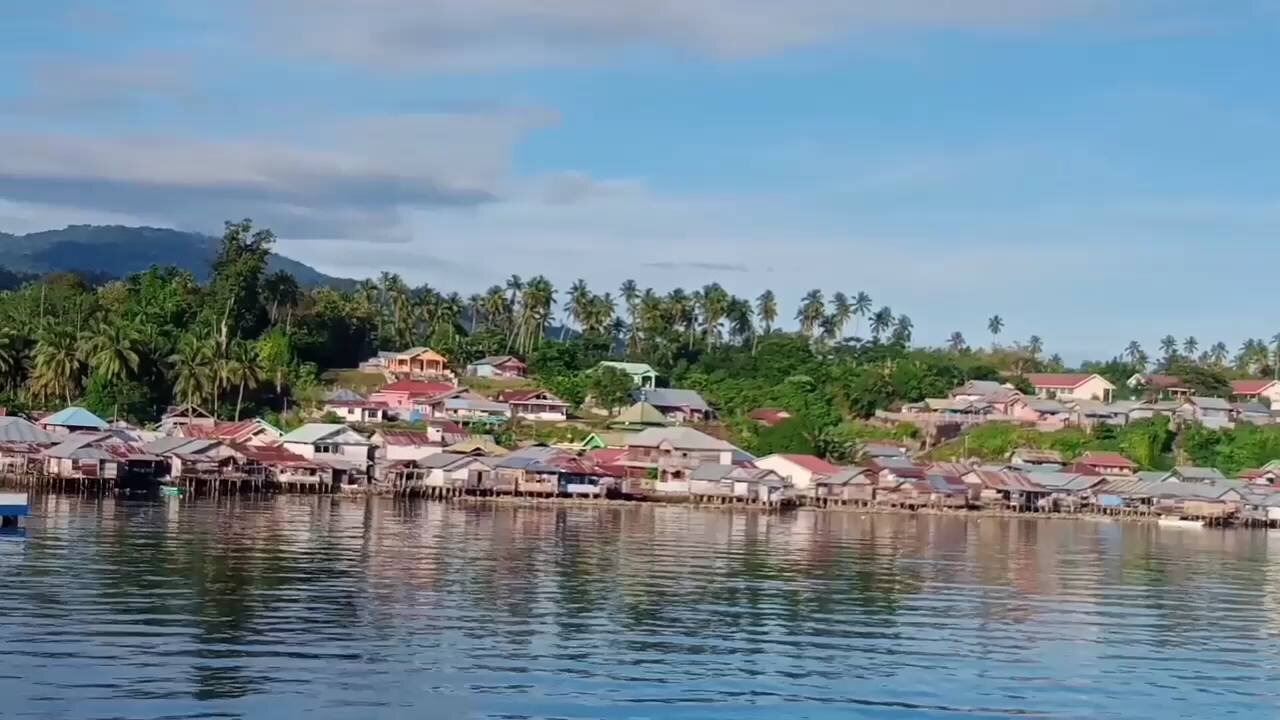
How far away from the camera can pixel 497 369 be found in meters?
110

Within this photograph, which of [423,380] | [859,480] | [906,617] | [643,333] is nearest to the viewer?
[906,617]

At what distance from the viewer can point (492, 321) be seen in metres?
127

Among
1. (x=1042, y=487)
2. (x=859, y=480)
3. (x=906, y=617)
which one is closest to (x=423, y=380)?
(x=859, y=480)

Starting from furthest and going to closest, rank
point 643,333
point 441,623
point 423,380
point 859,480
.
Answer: point 643,333
point 423,380
point 859,480
point 441,623

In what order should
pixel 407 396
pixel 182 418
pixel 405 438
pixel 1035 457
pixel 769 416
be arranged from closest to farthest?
pixel 405 438, pixel 182 418, pixel 407 396, pixel 1035 457, pixel 769 416

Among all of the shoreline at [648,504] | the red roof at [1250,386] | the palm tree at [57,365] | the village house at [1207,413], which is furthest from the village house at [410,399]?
the red roof at [1250,386]

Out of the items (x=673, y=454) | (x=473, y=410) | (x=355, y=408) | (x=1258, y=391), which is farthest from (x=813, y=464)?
(x=1258, y=391)

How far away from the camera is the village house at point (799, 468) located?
285 ft

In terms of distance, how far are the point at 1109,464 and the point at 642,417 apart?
2911 cm

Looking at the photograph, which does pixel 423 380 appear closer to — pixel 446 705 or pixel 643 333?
pixel 643 333

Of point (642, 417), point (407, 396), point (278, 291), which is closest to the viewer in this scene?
point (642, 417)

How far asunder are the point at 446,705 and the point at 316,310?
8903cm

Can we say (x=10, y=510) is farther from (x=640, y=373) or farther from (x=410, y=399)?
(x=640, y=373)

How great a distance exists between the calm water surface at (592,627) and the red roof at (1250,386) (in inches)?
2718
